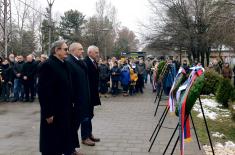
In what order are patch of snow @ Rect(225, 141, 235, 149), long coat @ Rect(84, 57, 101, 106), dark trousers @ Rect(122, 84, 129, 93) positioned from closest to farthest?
long coat @ Rect(84, 57, 101, 106) < patch of snow @ Rect(225, 141, 235, 149) < dark trousers @ Rect(122, 84, 129, 93)

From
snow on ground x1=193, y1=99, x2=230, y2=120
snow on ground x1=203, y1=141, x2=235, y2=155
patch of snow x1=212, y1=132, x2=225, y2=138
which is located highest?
snow on ground x1=193, y1=99, x2=230, y2=120

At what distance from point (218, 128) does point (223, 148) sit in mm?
1978

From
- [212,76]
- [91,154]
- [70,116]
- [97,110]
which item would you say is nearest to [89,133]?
[91,154]

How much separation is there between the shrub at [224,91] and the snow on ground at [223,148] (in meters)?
5.12

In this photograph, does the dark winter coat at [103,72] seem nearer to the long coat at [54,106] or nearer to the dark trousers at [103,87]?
the dark trousers at [103,87]

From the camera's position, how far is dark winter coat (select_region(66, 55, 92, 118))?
21.3 ft

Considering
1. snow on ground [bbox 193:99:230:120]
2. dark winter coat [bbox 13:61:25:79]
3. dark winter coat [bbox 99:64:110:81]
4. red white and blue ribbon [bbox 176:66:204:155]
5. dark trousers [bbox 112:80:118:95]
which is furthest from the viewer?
dark trousers [bbox 112:80:118:95]

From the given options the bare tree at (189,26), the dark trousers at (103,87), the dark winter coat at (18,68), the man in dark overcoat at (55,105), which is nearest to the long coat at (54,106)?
the man in dark overcoat at (55,105)

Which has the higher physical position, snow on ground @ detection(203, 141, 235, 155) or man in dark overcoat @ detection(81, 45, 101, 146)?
man in dark overcoat @ detection(81, 45, 101, 146)

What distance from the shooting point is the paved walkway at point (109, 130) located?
6906 millimetres

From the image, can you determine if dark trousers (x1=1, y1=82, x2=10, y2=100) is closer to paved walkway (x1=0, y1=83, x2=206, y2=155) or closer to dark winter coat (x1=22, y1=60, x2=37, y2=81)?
dark winter coat (x1=22, y1=60, x2=37, y2=81)

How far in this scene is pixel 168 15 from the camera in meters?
27.3

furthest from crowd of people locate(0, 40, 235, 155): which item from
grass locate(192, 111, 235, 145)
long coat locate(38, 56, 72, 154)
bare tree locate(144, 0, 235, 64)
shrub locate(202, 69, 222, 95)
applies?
bare tree locate(144, 0, 235, 64)

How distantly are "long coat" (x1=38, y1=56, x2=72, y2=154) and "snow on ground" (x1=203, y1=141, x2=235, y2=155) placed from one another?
295cm
